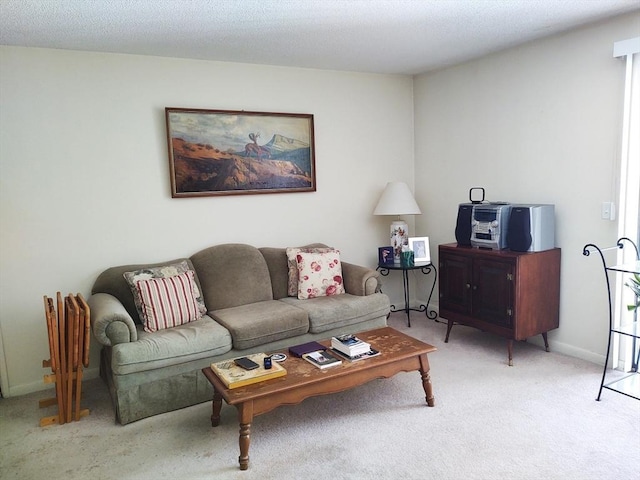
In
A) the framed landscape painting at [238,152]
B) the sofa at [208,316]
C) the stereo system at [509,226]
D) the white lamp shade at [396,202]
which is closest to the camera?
the sofa at [208,316]

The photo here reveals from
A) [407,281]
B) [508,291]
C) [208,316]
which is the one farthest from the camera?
[407,281]

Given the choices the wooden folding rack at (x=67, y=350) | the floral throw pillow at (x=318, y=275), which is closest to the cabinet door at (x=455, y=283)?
the floral throw pillow at (x=318, y=275)

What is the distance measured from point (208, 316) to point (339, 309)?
3.21 ft

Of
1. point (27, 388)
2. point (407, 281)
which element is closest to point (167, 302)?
point (27, 388)

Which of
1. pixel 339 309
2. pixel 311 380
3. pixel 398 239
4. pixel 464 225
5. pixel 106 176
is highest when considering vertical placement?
pixel 106 176

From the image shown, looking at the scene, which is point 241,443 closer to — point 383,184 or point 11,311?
point 11,311

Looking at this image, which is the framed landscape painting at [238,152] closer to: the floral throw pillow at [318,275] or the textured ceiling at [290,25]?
the textured ceiling at [290,25]

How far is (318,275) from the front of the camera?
3871 millimetres

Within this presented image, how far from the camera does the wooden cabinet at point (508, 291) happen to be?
3357 mm

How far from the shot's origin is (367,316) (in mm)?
3668

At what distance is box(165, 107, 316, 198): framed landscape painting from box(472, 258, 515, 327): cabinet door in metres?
1.66

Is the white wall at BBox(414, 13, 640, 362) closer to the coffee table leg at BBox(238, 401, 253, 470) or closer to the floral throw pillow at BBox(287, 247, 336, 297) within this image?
the floral throw pillow at BBox(287, 247, 336, 297)

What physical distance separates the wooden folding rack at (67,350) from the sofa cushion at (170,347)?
0.22 m

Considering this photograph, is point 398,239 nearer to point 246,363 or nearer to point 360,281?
point 360,281
